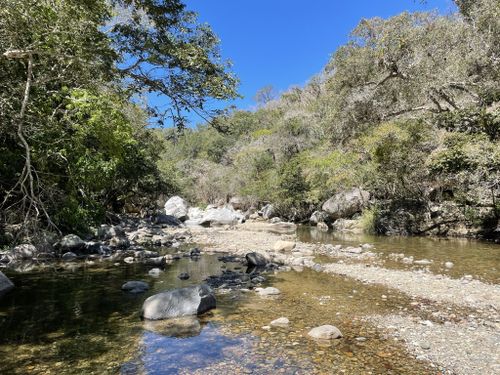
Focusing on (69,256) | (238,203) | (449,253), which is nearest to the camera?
(69,256)

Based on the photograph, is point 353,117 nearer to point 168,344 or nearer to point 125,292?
point 125,292

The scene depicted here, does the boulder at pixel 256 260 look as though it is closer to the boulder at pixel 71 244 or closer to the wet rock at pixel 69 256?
the wet rock at pixel 69 256

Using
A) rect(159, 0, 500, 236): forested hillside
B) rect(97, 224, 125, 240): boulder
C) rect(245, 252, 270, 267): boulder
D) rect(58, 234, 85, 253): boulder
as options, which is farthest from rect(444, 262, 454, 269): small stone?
rect(97, 224, 125, 240): boulder

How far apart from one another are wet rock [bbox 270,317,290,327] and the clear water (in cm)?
678

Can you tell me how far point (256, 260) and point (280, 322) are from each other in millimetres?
6642

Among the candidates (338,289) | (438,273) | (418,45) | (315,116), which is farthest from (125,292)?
(315,116)

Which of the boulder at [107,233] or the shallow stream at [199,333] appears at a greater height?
the boulder at [107,233]

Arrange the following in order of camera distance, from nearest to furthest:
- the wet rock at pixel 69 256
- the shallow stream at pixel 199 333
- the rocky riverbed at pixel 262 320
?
the shallow stream at pixel 199 333, the rocky riverbed at pixel 262 320, the wet rock at pixel 69 256

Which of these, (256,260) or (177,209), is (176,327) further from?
(177,209)

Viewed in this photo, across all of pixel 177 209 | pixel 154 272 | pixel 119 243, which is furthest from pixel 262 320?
pixel 177 209

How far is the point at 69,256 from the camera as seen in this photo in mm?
15539

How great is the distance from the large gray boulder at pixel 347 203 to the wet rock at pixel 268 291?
22.6m

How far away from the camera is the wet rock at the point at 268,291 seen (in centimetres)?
990

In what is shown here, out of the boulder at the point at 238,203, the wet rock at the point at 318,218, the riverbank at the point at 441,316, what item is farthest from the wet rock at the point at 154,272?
the boulder at the point at 238,203
